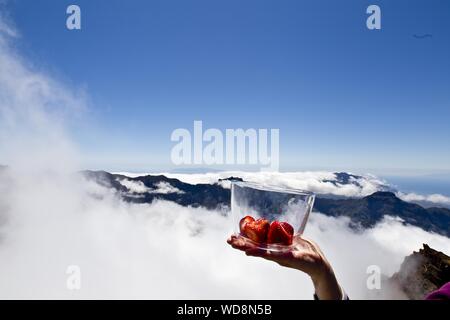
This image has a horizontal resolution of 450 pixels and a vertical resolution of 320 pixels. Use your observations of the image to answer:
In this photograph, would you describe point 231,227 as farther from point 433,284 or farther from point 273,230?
point 433,284

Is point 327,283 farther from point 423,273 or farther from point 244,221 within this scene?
point 423,273

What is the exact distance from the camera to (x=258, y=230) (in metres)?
2.39

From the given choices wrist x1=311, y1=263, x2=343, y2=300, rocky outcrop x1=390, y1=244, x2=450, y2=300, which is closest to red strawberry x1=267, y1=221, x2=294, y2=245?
wrist x1=311, y1=263, x2=343, y2=300

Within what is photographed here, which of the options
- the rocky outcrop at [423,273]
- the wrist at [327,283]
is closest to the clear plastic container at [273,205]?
the wrist at [327,283]

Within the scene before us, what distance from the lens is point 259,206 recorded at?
2.48m

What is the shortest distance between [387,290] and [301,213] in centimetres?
15804

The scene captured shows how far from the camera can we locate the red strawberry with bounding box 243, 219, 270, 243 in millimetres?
2387

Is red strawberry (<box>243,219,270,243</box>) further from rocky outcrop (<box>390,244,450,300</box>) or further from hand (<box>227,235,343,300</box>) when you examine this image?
rocky outcrop (<box>390,244,450,300</box>)

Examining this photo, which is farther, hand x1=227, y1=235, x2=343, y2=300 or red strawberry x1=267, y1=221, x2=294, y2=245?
red strawberry x1=267, y1=221, x2=294, y2=245

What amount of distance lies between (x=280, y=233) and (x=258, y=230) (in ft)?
0.51

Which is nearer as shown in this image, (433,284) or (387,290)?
(433,284)

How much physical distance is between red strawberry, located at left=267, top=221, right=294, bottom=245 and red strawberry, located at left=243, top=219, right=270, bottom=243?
0.11 feet

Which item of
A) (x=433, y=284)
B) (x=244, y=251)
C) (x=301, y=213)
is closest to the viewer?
(x=244, y=251)
